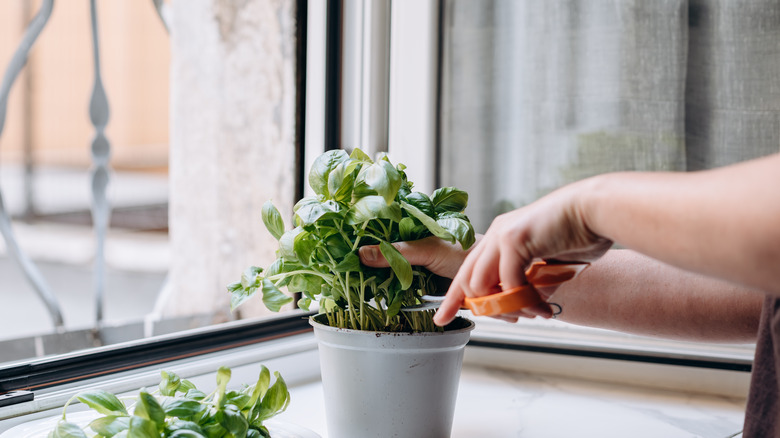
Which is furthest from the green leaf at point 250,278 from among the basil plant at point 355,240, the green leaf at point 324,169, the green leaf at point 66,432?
the green leaf at point 66,432

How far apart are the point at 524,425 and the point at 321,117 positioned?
608 millimetres

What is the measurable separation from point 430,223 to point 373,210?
2.3 inches

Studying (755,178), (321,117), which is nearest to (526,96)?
(321,117)

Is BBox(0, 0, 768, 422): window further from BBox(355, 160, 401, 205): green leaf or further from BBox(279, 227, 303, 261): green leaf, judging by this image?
BBox(355, 160, 401, 205): green leaf

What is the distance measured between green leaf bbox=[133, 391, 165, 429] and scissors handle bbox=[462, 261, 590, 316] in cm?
25

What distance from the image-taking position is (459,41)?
115 cm

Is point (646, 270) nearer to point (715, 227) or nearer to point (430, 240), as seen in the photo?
point (430, 240)

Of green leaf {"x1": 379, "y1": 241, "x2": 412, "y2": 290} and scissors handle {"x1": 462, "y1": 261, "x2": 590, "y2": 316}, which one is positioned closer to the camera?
scissors handle {"x1": 462, "y1": 261, "x2": 590, "y2": 316}

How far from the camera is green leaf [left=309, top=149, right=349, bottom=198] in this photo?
0.64 meters

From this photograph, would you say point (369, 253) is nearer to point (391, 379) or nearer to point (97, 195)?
point (391, 379)

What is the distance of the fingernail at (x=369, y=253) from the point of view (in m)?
0.64

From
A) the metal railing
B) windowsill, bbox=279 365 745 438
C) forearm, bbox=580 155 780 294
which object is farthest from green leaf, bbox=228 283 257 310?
the metal railing

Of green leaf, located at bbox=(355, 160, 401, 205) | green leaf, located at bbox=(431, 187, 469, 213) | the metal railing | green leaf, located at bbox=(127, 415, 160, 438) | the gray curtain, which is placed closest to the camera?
green leaf, located at bbox=(127, 415, 160, 438)

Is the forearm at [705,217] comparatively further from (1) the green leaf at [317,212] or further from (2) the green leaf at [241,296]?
(2) the green leaf at [241,296]
